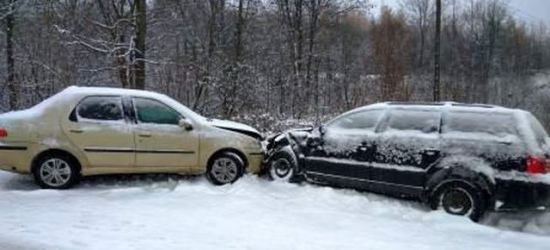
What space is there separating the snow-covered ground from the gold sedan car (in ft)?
1.08

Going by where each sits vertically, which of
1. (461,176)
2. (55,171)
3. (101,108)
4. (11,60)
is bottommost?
(55,171)

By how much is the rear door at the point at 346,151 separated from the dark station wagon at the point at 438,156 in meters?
0.02

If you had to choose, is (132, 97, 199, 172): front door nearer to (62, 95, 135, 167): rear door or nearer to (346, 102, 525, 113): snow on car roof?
(62, 95, 135, 167): rear door

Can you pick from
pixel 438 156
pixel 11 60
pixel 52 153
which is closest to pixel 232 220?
pixel 438 156

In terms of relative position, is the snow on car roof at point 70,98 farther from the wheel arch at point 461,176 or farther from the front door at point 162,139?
the wheel arch at point 461,176

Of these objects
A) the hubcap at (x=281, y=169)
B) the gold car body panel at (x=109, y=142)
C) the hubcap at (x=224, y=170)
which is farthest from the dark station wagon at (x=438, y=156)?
the gold car body panel at (x=109, y=142)

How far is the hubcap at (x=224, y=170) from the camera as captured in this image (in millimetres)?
10945

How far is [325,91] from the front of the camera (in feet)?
86.2

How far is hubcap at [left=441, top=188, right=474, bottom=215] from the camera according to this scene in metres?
9.07

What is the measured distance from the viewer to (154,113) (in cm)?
1082

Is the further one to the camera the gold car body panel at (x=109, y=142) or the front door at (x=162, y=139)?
the front door at (x=162, y=139)

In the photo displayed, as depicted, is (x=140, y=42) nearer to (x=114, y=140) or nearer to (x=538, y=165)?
(x=114, y=140)

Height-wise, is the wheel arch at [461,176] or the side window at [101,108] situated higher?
the side window at [101,108]

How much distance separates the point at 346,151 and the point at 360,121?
1.83ft
